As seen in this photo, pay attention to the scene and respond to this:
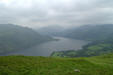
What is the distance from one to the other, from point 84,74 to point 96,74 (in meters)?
2.26

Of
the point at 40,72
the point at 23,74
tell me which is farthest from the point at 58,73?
the point at 23,74

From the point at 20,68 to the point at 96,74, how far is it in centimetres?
1474

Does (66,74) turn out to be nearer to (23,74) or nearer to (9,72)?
(23,74)

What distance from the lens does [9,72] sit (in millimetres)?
18891

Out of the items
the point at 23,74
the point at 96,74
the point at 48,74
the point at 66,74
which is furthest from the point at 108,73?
the point at 23,74

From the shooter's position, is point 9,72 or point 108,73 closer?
point 9,72

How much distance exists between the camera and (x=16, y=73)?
18891 millimetres

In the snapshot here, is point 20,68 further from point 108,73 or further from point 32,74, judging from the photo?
point 108,73

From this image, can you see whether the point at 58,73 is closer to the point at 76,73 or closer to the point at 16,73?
the point at 76,73

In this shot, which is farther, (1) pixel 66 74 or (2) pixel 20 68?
(2) pixel 20 68

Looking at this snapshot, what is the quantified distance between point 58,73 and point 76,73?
11.0 ft

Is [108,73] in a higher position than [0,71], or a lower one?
lower

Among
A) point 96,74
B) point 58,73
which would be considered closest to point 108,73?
point 96,74

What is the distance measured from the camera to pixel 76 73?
1966 cm
